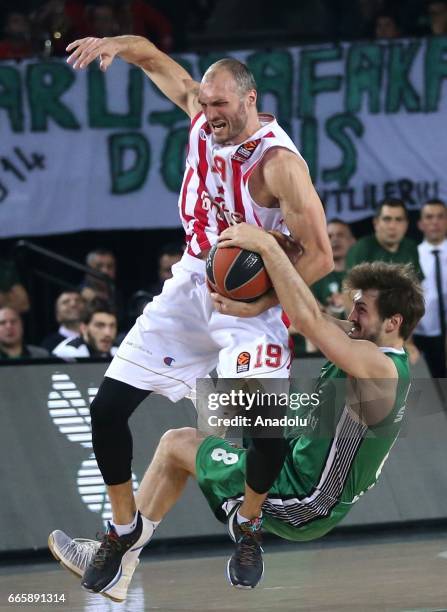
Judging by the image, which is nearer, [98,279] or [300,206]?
[300,206]

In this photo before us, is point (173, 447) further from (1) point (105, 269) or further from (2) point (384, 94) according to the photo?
(2) point (384, 94)

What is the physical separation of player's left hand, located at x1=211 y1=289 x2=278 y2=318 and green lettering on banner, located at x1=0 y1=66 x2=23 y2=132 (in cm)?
603

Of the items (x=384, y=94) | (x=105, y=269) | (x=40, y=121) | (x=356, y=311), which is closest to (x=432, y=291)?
(x=384, y=94)

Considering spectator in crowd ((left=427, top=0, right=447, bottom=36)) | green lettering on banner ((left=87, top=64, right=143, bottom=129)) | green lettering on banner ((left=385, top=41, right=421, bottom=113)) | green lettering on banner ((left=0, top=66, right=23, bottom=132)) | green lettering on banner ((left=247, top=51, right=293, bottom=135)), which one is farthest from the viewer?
spectator in crowd ((left=427, top=0, right=447, bottom=36))

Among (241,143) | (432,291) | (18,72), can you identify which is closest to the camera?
(241,143)

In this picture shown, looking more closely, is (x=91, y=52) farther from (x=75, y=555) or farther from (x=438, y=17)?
(x=438, y=17)

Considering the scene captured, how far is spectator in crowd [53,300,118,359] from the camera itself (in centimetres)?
1041

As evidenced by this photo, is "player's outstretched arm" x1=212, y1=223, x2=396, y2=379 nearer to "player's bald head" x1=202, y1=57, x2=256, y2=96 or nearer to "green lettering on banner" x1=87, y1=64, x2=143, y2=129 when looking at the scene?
"player's bald head" x1=202, y1=57, x2=256, y2=96

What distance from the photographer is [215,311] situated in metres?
6.76

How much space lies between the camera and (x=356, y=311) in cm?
662

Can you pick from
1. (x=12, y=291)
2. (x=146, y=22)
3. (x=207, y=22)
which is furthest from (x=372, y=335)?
(x=207, y=22)

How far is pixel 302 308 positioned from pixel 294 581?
1.92m

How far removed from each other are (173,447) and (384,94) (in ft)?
20.7

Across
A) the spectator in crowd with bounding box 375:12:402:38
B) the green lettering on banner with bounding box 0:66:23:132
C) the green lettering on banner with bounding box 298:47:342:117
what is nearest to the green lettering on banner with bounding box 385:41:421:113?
the green lettering on banner with bounding box 298:47:342:117
